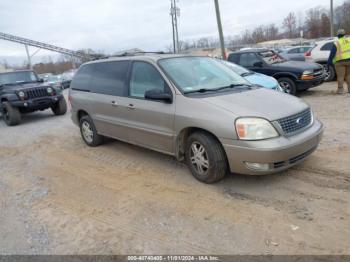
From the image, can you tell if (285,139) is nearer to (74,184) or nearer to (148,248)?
(148,248)

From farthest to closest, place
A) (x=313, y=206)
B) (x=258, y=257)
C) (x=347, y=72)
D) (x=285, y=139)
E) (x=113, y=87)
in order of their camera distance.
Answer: (x=347, y=72) < (x=113, y=87) < (x=285, y=139) < (x=313, y=206) < (x=258, y=257)

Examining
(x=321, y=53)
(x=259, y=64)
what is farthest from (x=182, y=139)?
(x=321, y=53)

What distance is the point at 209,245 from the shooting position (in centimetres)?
312

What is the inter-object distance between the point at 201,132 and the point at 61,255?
2170 mm

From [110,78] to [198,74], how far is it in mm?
1714

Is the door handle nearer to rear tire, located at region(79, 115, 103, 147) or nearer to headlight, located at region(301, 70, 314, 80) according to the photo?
rear tire, located at region(79, 115, 103, 147)

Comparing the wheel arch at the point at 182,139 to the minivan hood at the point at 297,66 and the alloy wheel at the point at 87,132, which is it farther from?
the minivan hood at the point at 297,66

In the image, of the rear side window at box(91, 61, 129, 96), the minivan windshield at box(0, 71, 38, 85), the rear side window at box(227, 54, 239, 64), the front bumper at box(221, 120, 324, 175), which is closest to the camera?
the front bumper at box(221, 120, 324, 175)

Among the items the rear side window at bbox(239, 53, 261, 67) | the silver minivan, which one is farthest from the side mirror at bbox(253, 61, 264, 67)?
the silver minivan

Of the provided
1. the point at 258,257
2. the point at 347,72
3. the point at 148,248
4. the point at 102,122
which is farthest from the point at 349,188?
the point at 347,72

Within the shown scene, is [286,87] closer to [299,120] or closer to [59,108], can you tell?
[299,120]

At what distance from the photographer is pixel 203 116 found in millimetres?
4133

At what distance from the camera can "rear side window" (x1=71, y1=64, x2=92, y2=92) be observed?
21.3 ft

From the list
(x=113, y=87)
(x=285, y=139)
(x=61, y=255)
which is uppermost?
(x=113, y=87)
